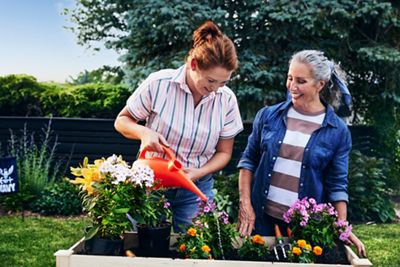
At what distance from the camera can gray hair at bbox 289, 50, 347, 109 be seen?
215cm

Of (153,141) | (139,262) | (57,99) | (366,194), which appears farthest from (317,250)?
(57,99)

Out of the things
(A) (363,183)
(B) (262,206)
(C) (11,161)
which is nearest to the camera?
(B) (262,206)

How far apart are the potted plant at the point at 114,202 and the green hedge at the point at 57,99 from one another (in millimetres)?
5951

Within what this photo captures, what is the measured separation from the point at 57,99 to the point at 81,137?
1137 mm

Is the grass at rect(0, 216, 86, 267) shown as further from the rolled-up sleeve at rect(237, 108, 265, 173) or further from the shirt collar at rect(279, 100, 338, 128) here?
the shirt collar at rect(279, 100, 338, 128)

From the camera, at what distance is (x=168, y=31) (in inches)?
263

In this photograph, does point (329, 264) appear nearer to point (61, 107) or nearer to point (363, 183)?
point (363, 183)

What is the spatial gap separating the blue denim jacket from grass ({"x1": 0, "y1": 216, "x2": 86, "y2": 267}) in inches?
95.0

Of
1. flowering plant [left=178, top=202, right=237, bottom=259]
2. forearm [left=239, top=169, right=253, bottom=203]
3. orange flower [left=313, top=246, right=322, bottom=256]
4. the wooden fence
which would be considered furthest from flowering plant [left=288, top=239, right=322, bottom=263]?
the wooden fence

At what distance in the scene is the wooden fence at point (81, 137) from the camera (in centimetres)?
704

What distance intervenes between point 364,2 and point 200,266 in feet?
18.6

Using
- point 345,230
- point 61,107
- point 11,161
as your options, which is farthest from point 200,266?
point 61,107

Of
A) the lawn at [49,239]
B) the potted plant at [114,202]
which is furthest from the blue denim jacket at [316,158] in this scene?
the lawn at [49,239]

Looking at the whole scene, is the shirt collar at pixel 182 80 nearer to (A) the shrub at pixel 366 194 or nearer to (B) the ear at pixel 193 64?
(B) the ear at pixel 193 64
